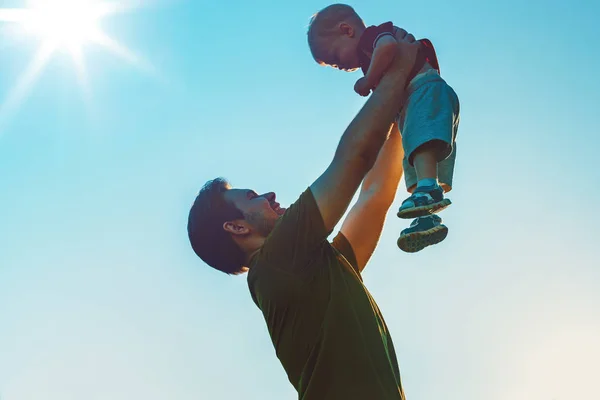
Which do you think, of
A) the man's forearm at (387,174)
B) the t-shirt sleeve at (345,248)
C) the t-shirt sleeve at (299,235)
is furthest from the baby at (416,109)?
the t-shirt sleeve at (345,248)

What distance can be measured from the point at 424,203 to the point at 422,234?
0.18 m

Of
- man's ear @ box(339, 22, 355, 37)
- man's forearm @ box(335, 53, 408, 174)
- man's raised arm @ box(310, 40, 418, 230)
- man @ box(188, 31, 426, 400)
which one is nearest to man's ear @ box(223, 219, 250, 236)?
man @ box(188, 31, 426, 400)

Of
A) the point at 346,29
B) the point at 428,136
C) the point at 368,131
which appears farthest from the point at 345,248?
the point at 346,29

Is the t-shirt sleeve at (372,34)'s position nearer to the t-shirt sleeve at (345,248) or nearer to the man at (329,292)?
the man at (329,292)

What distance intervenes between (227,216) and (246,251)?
278 mm

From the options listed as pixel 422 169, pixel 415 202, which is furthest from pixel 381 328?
pixel 422 169

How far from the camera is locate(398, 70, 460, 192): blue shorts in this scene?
11.3 ft

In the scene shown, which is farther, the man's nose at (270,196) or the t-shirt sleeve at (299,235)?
the man's nose at (270,196)

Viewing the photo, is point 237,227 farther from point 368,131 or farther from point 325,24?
point 325,24

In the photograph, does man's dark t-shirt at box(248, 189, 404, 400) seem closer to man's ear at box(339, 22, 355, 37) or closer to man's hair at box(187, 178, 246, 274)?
man's hair at box(187, 178, 246, 274)

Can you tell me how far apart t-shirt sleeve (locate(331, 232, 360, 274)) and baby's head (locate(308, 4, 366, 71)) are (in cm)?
121

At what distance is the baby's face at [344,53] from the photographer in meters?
4.01

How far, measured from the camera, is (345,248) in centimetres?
404

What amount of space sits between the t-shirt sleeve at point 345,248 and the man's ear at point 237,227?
0.65m
